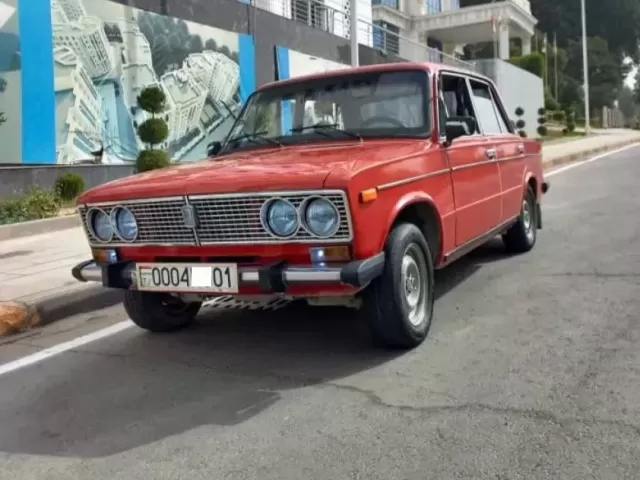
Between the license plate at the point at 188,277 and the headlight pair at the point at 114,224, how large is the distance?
0.83 ft

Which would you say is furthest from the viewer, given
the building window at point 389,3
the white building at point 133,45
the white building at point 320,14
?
the building window at point 389,3

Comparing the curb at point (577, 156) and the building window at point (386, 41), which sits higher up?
the building window at point (386, 41)

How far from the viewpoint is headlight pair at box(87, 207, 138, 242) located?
15.3ft

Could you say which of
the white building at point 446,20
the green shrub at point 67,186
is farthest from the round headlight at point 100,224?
the white building at point 446,20

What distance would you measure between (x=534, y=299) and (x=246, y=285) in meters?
2.54

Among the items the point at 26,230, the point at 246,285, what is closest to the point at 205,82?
the point at 26,230

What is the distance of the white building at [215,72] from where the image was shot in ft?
53.3

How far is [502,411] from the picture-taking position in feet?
11.7

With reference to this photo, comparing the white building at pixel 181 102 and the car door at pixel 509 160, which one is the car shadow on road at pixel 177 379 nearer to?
the car door at pixel 509 160

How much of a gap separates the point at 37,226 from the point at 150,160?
3.60 m

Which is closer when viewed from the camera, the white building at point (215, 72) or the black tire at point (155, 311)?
the black tire at point (155, 311)

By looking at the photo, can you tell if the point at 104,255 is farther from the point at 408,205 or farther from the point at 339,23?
the point at 339,23

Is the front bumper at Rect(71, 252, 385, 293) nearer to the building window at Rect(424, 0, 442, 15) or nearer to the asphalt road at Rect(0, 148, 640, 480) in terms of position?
the asphalt road at Rect(0, 148, 640, 480)

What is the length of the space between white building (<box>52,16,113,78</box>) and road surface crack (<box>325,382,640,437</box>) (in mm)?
10888
